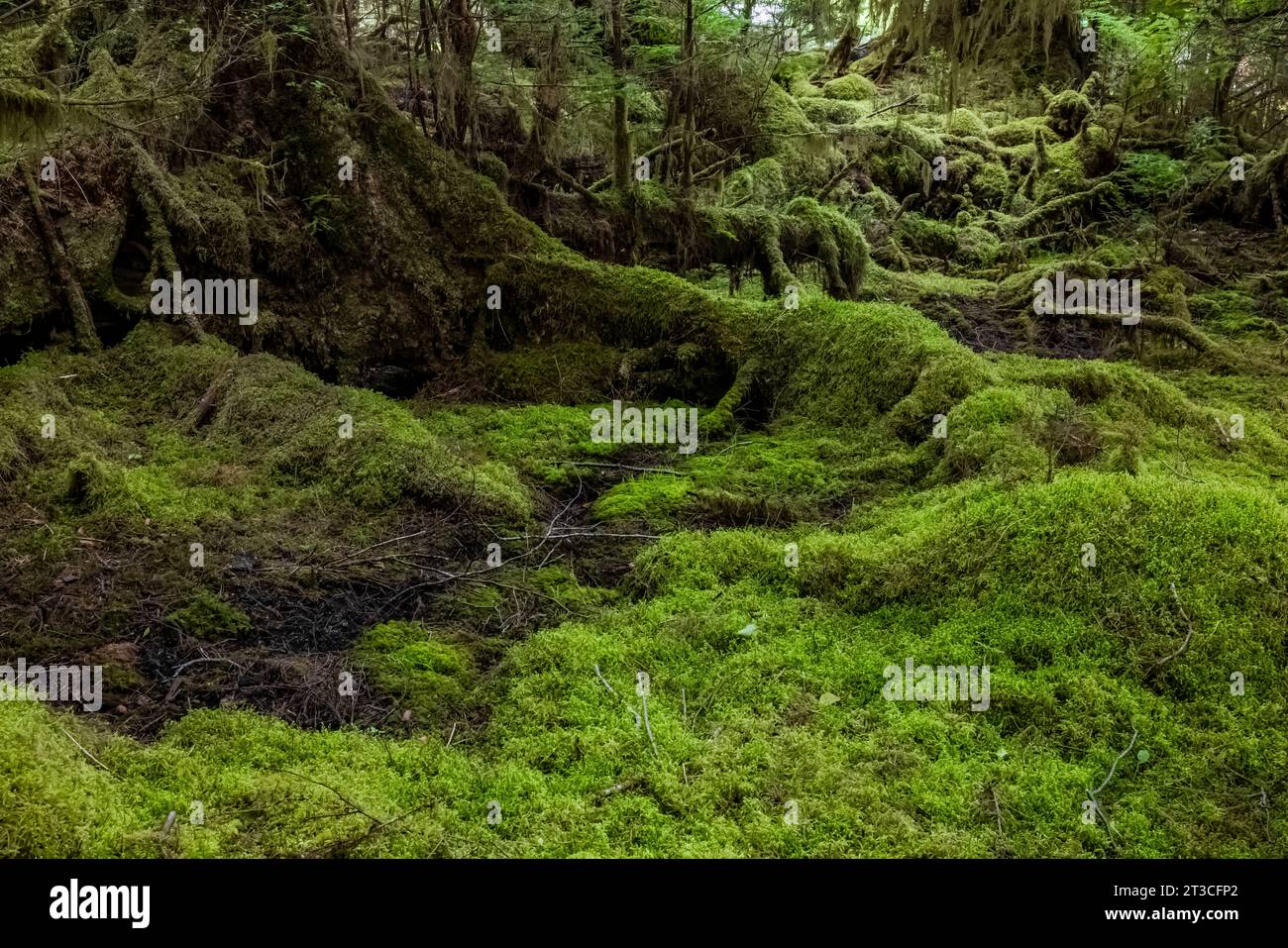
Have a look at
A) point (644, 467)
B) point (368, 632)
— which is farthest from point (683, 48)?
point (368, 632)

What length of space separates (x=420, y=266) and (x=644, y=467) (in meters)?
3.82

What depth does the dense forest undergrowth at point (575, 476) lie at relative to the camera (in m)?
3.52

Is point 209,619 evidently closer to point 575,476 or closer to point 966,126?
point 575,476

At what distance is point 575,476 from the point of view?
739 centimetres

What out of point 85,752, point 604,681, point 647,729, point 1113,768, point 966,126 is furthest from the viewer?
point 966,126

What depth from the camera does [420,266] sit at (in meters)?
9.50

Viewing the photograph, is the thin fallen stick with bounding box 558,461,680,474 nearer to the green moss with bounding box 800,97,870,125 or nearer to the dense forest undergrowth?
the dense forest undergrowth

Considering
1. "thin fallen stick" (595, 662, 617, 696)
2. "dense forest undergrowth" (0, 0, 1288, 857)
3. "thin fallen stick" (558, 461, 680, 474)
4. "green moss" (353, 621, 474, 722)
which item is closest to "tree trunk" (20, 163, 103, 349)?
"dense forest undergrowth" (0, 0, 1288, 857)

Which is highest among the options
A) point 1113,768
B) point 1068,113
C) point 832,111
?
point 1068,113

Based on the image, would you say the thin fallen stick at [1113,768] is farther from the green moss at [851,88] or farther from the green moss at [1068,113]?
the green moss at [1068,113]

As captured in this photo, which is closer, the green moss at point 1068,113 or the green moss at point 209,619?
the green moss at point 209,619

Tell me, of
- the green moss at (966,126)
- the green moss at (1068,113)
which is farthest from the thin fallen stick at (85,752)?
the green moss at (1068,113)

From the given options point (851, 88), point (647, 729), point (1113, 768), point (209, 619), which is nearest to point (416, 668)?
point (209, 619)

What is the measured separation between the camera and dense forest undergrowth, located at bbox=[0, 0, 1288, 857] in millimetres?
3516
